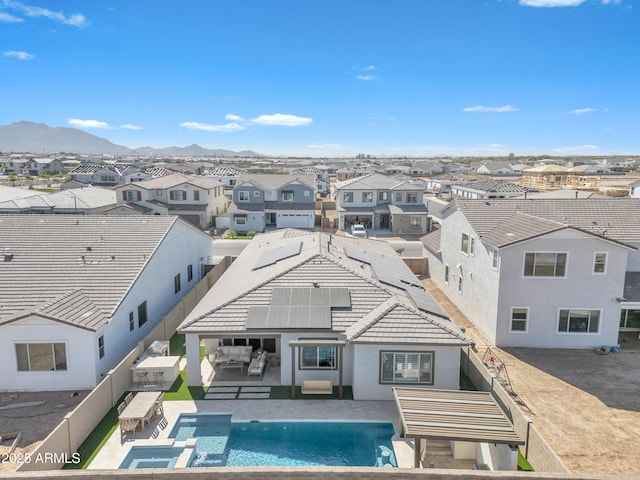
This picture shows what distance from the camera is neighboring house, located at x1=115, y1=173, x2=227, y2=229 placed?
50.0 m

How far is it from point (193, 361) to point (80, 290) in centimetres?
610

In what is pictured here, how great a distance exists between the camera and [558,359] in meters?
19.5

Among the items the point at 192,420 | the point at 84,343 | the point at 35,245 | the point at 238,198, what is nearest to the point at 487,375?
the point at 192,420

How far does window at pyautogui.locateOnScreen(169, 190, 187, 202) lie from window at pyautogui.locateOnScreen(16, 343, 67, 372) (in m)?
37.3

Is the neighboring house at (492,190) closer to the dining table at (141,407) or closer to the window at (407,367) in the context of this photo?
the window at (407,367)

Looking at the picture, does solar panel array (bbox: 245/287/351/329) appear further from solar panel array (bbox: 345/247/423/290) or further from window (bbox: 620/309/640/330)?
window (bbox: 620/309/640/330)

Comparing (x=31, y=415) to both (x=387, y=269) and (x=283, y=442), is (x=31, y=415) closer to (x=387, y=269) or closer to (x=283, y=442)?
(x=283, y=442)

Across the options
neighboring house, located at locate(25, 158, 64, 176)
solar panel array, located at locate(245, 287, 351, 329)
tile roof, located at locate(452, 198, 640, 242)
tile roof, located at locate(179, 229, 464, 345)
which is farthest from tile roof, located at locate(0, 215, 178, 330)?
neighboring house, located at locate(25, 158, 64, 176)

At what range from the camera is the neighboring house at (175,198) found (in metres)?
50.0

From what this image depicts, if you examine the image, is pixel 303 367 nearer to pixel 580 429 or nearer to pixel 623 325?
pixel 580 429

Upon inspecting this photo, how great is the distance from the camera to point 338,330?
1608 cm

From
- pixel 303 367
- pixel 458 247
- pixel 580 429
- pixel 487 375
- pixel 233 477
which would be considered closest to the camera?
pixel 233 477

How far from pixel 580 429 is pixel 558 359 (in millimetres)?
5709

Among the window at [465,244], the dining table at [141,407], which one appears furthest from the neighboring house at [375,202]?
the dining table at [141,407]
